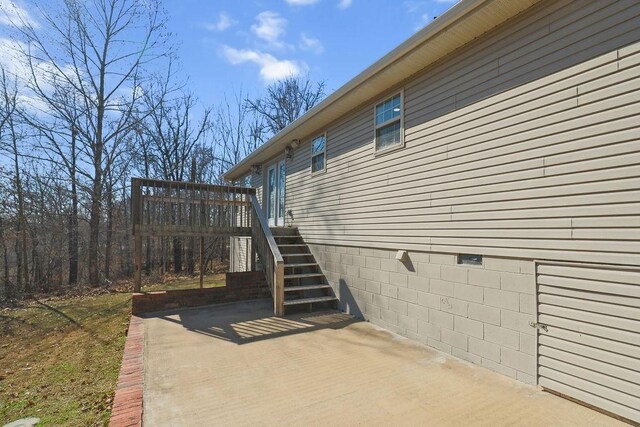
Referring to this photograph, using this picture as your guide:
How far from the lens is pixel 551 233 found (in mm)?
3215

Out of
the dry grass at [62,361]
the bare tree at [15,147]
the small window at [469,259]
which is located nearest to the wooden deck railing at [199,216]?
the dry grass at [62,361]

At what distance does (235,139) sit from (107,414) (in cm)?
2062

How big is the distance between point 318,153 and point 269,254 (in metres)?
2.55

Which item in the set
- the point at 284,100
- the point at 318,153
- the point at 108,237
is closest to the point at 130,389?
the point at 318,153

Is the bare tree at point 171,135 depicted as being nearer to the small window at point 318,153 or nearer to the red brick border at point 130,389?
the small window at point 318,153

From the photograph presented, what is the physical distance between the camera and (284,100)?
72.9ft

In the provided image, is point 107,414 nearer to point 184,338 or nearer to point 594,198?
point 184,338

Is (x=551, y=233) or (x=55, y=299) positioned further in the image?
(x=55, y=299)

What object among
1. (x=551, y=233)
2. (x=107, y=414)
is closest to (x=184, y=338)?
(x=107, y=414)

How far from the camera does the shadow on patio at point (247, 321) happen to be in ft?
16.8

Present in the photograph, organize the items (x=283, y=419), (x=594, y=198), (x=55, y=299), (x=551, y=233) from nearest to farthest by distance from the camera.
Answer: (x=283, y=419) < (x=594, y=198) < (x=551, y=233) < (x=55, y=299)

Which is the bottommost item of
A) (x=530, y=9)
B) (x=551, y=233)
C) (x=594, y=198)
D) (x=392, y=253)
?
(x=392, y=253)

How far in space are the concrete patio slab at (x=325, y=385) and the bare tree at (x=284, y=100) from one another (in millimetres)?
18774

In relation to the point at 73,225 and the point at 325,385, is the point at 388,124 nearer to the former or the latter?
the point at 325,385
